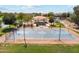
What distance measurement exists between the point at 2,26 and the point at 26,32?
0.69 ft

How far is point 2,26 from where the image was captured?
92.0 inches

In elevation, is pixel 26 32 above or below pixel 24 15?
below

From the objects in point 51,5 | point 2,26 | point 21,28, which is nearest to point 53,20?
point 51,5

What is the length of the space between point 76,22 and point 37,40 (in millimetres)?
368

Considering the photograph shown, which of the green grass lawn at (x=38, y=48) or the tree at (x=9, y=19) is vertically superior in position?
the tree at (x=9, y=19)

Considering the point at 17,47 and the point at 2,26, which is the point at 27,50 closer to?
the point at 17,47

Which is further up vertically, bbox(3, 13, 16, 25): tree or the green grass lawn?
bbox(3, 13, 16, 25): tree

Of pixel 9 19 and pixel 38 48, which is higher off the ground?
pixel 9 19

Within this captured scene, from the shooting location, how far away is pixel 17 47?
2355mm

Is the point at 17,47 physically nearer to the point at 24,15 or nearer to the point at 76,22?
the point at 24,15
